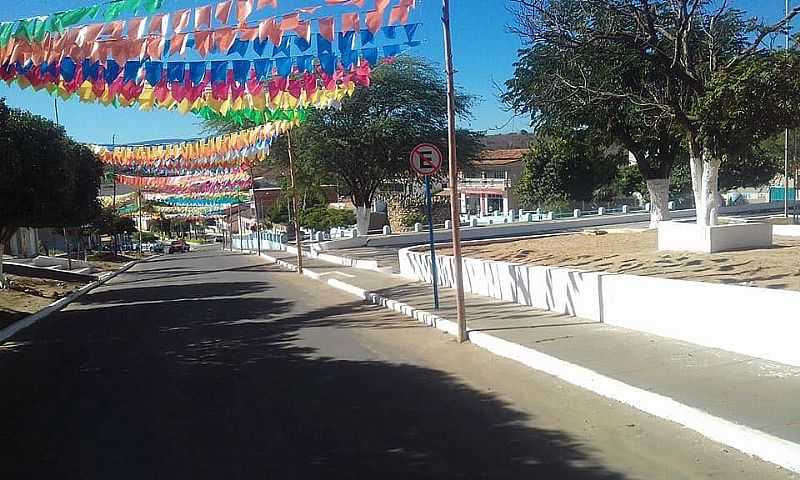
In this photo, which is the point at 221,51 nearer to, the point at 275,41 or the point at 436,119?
the point at 275,41

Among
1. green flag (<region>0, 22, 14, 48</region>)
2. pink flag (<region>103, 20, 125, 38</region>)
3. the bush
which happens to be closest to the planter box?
pink flag (<region>103, 20, 125, 38</region>)

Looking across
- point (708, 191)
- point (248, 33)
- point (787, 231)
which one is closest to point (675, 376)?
point (248, 33)

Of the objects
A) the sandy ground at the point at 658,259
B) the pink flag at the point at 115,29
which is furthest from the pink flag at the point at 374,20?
the sandy ground at the point at 658,259

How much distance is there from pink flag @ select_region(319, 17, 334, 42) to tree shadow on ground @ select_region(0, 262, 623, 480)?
4.87 meters

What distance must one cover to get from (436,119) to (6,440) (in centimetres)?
3015

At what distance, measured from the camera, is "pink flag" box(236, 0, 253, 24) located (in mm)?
10359

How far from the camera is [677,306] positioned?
9.02 metres

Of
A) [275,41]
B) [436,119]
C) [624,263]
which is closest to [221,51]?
[275,41]

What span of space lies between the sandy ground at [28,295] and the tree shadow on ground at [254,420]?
6960 mm

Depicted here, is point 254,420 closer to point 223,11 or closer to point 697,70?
point 223,11

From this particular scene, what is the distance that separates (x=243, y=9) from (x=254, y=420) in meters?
6.23

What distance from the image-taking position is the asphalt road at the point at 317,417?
5395 mm

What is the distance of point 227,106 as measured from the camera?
49.8ft

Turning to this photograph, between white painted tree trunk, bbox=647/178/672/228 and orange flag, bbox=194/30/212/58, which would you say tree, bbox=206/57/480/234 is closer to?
white painted tree trunk, bbox=647/178/672/228
